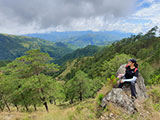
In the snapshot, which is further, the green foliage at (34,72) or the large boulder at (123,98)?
the green foliage at (34,72)

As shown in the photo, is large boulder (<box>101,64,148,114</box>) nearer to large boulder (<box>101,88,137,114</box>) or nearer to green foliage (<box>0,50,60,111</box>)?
large boulder (<box>101,88,137,114</box>)

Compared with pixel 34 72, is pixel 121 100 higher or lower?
higher

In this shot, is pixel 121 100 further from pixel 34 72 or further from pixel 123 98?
pixel 34 72

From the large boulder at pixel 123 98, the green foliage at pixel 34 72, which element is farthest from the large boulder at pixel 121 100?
the green foliage at pixel 34 72

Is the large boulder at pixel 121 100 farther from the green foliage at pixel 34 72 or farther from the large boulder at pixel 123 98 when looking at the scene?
the green foliage at pixel 34 72

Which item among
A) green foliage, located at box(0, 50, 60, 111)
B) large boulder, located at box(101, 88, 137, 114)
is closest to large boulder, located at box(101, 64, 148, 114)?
large boulder, located at box(101, 88, 137, 114)

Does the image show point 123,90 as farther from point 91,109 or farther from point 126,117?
point 91,109

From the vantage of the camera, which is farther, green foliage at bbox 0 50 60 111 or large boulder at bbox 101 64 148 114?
green foliage at bbox 0 50 60 111

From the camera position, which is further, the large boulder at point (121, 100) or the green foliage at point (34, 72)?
the green foliage at point (34, 72)

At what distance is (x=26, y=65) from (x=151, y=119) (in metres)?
14.9

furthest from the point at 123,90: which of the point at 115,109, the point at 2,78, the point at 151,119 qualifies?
the point at 2,78

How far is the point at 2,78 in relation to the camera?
65.3 ft

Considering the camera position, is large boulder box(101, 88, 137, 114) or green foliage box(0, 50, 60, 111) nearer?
large boulder box(101, 88, 137, 114)

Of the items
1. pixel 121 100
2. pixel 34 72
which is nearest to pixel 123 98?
pixel 121 100
